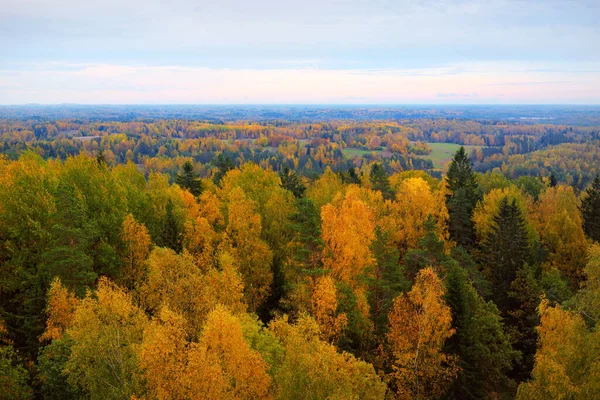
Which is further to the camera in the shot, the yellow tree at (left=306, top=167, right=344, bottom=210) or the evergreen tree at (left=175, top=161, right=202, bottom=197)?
the evergreen tree at (left=175, top=161, right=202, bottom=197)

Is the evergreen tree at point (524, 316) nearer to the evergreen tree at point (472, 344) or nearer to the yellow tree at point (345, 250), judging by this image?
the evergreen tree at point (472, 344)

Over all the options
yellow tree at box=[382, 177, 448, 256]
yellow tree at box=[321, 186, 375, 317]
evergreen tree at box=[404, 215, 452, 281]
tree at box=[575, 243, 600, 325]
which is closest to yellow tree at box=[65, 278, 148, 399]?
yellow tree at box=[321, 186, 375, 317]

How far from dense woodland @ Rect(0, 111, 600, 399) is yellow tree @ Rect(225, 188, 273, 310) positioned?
158mm

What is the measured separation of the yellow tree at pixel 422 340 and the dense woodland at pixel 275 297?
0.14m

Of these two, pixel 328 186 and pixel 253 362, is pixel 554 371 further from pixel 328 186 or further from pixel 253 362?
pixel 328 186

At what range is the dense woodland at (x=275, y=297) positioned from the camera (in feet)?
61.3

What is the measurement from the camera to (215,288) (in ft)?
88.0

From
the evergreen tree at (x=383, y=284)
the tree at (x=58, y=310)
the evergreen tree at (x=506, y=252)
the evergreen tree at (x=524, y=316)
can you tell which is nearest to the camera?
the tree at (x=58, y=310)

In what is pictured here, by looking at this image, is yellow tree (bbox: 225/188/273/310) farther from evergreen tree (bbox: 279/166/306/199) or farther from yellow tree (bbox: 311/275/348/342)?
evergreen tree (bbox: 279/166/306/199)

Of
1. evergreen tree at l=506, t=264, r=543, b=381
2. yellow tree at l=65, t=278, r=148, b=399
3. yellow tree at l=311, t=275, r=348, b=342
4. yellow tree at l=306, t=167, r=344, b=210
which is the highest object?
yellow tree at l=306, t=167, r=344, b=210

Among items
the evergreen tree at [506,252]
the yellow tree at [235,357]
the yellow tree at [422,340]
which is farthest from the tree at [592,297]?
the yellow tree at [235,357]

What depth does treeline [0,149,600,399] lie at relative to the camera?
18.7 m

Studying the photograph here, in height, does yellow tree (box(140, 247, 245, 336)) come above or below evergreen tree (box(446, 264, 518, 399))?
above

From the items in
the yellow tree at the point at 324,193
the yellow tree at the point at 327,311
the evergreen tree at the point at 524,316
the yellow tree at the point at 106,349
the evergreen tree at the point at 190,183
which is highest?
the evergreen tree at the point at 190,183
